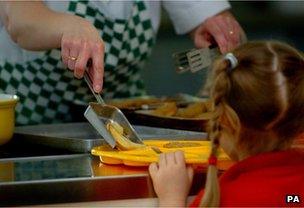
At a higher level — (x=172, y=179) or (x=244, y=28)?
(x=172, y=179)

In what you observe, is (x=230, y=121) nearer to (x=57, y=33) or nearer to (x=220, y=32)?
(x=57, y=33)

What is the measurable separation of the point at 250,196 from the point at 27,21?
1.78ft

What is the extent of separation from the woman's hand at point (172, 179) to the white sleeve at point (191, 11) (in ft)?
2.30

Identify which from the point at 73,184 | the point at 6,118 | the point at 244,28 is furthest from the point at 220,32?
the point at 244,28

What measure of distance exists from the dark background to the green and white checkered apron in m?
1.49

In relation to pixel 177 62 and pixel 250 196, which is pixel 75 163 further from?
pixel 177 62

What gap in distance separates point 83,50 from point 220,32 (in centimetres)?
53

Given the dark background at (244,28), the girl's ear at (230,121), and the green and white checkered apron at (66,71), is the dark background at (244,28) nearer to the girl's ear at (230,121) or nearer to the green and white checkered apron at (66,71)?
the green and white checkered apron at (66,71)

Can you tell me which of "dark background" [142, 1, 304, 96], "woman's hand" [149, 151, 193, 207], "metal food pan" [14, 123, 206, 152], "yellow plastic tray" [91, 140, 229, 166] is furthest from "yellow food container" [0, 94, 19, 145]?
"dark background" [142, 1, 304, 96]

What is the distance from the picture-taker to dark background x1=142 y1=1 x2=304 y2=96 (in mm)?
3160

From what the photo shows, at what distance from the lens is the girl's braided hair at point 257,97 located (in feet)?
3.09

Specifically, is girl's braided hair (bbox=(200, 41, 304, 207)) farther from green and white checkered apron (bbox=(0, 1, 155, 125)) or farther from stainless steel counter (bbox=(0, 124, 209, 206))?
green and white checkered apron (bbox=(0, 1, 155, 125))

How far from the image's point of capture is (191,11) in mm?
1681

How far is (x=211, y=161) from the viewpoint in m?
0.93
